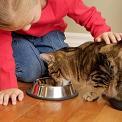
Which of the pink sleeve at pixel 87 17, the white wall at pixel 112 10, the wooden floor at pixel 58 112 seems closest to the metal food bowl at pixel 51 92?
the wooden floor at pixel 58 112

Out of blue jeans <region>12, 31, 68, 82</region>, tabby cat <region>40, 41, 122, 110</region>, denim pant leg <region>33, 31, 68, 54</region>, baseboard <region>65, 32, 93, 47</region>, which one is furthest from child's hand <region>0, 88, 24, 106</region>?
baseboard <region>65, 32, 93, 47</region>

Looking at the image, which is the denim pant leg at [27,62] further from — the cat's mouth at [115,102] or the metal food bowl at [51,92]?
the cat's mouth at [115,102]

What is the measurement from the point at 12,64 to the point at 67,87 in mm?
268

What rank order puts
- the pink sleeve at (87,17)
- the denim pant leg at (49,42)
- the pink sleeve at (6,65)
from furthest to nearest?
the denim pant leg at (49,42) → the pink sleeve at (87,17) → the pink sleeve at (6,65)

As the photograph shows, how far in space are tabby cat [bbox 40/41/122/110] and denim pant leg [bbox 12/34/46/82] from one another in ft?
0.51

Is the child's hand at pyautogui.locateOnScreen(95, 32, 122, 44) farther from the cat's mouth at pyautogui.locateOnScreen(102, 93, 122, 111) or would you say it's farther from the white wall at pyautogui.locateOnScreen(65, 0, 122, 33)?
the white wall at pyautogui.locateOnScreen(65, 0, 122, 33)

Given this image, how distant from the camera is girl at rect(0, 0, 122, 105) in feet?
5.03

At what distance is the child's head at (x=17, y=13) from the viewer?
1211 mm

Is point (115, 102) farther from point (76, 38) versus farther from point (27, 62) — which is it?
point (76, 38)

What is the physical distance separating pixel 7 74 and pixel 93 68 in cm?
38

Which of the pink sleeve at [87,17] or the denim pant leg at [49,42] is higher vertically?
the pink sleeve at [87,17]

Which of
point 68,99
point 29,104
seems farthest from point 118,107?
point 29,104

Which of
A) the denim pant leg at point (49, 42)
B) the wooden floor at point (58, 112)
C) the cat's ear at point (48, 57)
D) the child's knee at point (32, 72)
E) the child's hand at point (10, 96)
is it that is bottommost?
the wooden floor at point (58, 112)

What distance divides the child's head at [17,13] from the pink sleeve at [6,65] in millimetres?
290
